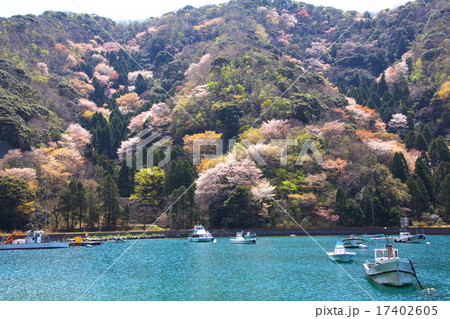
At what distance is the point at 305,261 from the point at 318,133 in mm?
37393

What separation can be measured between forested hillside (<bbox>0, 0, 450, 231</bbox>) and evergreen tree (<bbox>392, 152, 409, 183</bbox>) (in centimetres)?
18

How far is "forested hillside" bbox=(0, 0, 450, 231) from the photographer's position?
54812 mm

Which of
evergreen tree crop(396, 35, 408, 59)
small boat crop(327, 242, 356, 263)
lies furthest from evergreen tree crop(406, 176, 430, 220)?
evergreen tree crop(396, 35, 408, 59)

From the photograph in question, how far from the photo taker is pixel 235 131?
73.0m

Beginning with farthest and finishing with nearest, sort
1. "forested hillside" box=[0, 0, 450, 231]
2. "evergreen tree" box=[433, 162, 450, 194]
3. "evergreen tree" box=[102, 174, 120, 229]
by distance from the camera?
"evergreen tree" box=[433, 162, 450, 194], "evergreen tree" box=[102, 174, 120, 229], "forested hillside" box=[0, 0, 450, 231]

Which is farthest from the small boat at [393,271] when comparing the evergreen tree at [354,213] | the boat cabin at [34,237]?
the boat cabin at [34,237]

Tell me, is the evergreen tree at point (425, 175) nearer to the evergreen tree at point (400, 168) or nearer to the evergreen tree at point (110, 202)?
the evergreen tree at point (400, 168)

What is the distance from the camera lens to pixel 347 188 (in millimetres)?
57969

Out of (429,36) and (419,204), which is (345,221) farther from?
(429,36)

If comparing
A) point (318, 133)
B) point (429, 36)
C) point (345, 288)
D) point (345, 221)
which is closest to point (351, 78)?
point (429, 36)

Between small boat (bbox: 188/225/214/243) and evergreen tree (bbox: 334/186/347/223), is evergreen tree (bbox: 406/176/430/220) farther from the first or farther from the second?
small boat (bbox: 188/225/214/243)

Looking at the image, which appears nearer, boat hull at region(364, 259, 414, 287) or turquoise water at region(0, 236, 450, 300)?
turquoise water at region(0, 236, 450, 300)

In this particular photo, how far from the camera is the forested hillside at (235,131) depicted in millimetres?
54812

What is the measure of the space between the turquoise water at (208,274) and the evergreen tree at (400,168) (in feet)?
53.2
